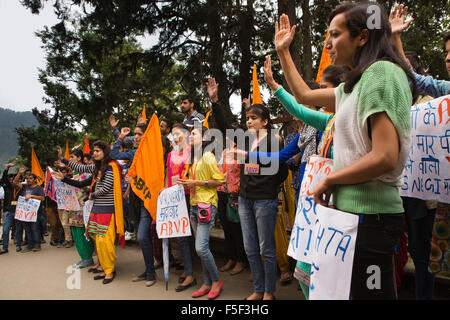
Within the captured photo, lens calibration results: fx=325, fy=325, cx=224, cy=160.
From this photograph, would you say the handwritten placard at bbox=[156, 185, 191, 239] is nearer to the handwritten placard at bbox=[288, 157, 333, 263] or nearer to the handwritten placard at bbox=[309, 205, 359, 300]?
the handwritten placard at bbox=[288, 157, 333, 263]

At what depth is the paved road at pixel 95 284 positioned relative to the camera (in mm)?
3760

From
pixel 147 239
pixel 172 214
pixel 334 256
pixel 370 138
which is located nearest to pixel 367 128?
pixel 370 138

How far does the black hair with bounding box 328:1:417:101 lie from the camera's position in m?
1.22

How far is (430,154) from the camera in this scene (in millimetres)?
2283

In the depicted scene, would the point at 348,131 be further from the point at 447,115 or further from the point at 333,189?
the point at 447,115

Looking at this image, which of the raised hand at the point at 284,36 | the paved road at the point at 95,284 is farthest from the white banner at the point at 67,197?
the raised hand at the point at 284,36

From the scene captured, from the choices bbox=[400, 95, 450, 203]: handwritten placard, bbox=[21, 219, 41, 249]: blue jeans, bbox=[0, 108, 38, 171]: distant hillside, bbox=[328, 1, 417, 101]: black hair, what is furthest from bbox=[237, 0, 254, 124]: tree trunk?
bbox=[0, 108, 38, 171]: distant hillside

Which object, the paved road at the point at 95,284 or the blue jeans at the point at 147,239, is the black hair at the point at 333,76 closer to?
the paved road at the point at 95,284

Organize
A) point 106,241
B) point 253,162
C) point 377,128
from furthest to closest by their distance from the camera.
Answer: point 106,241
point 253,162
point 377,128

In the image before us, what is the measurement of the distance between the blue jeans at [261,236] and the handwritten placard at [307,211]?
1.29 metres

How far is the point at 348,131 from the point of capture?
48.9 inches

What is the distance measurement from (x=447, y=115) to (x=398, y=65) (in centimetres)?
132

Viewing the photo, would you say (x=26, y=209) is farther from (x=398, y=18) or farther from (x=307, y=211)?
(x=398, y=18)

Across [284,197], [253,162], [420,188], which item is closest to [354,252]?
[420,188]
